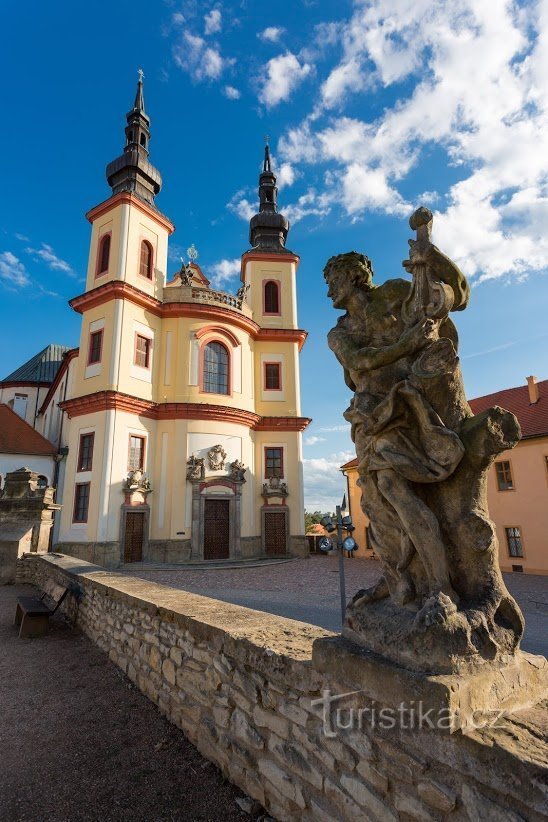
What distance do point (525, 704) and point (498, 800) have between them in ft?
1.97

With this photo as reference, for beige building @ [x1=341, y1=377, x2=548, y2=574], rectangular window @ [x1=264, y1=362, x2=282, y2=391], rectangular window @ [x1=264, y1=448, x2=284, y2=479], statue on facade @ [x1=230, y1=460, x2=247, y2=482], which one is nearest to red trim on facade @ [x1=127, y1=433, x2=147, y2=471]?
statue on facade @ [x1=230, y1=460, x2=247, y2=482]

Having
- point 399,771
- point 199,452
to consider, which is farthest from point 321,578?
point 399,771

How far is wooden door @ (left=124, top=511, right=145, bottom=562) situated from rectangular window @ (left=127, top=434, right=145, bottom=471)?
2068 mm

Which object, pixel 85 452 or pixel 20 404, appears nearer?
pixel 85 452

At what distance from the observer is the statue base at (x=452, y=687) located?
2016mm

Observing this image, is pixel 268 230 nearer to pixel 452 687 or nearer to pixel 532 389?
pixel 532 389

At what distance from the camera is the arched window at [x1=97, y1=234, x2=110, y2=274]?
74.6ft

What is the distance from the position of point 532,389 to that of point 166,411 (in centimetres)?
1753

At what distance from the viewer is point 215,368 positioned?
76.7 feet

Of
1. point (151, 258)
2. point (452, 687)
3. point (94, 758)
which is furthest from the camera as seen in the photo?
point (151, 258)

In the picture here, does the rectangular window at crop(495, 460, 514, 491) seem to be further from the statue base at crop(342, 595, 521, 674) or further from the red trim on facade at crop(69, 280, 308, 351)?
the statue base at crop(342, 595, 521, 674)

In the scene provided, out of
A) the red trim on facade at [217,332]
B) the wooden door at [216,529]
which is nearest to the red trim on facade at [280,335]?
the red trim on facade at [217,332]

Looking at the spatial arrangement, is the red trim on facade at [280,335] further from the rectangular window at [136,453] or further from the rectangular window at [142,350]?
the rectangular window at [136,453]

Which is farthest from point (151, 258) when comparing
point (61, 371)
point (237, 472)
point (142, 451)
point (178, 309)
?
point (237, 472)
